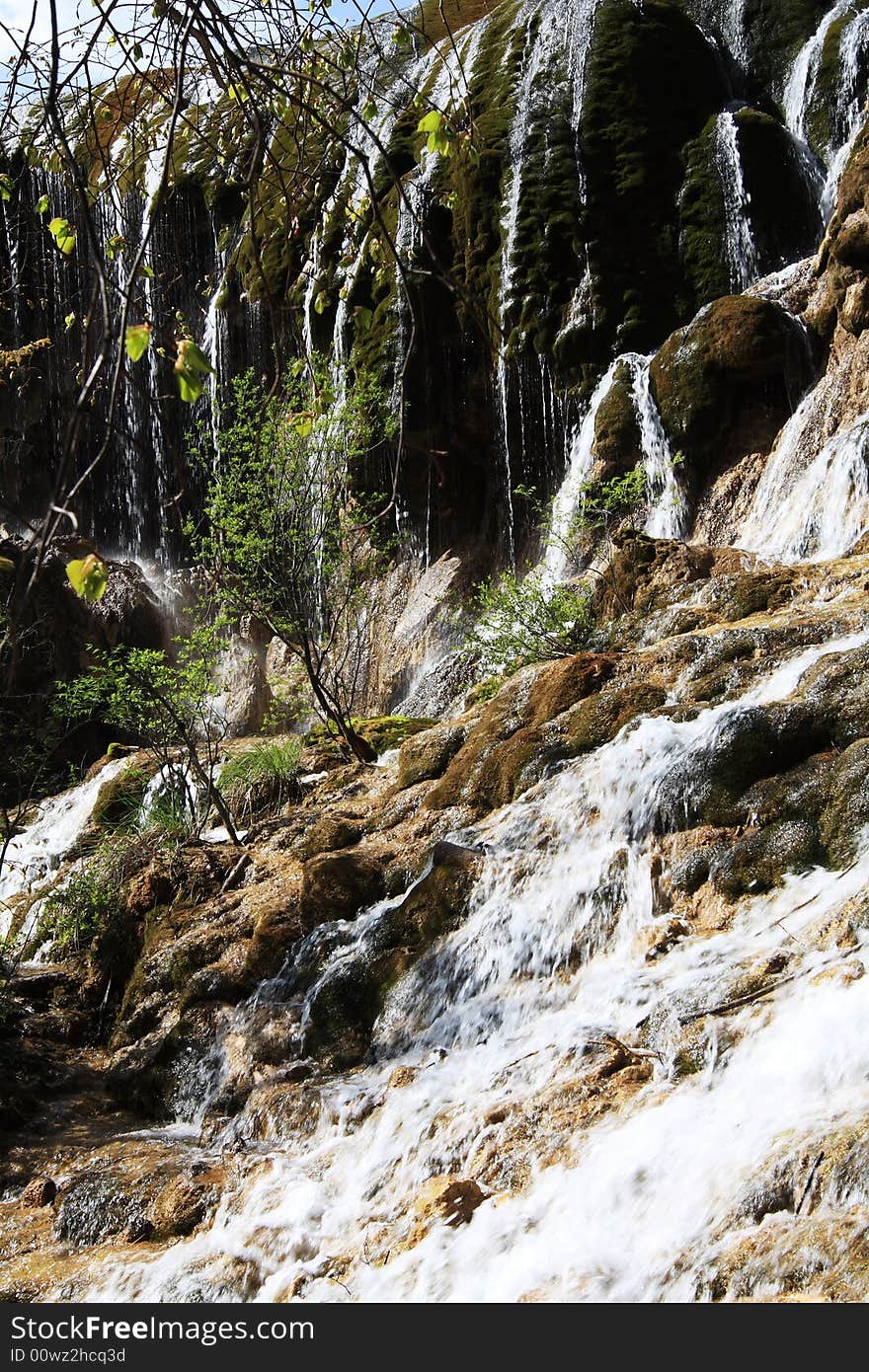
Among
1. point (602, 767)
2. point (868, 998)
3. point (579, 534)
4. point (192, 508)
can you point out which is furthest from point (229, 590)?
point (192, 508)

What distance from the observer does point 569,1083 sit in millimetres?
4473

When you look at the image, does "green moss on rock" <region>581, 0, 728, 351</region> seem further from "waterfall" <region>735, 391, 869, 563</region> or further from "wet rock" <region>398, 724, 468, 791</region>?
"wet rock" <region>398, 724, 468, 791</region>

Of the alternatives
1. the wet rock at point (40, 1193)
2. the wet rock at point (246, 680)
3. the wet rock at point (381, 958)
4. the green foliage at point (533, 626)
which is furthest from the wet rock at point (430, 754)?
the wet rock at point (246, 680)

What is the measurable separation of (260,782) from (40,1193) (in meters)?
5.39

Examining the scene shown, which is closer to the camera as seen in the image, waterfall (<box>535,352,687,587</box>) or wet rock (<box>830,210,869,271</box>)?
wet rock (<box>830,210,869,271</box>)

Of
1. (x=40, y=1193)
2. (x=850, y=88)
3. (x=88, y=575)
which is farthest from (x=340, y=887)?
(x=850, y=88)

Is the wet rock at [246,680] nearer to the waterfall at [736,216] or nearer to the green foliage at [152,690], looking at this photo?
the green foliage at [152,690]

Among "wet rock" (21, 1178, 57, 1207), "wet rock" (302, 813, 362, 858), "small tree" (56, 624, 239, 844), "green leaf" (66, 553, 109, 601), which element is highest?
"green leaf" (66, 553, 109, 601)

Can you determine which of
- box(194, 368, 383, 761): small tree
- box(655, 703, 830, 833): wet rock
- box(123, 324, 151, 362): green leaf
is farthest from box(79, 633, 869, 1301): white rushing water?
box(194, 368, 383, 761): small tree

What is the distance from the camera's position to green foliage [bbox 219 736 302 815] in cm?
1052

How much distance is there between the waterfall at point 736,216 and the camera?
1580 centimetres

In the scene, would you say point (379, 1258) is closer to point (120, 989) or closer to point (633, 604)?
point (120, 989)

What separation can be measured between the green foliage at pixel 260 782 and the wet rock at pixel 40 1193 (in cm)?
507

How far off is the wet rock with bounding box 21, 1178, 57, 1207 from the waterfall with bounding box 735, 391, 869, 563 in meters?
7.42
